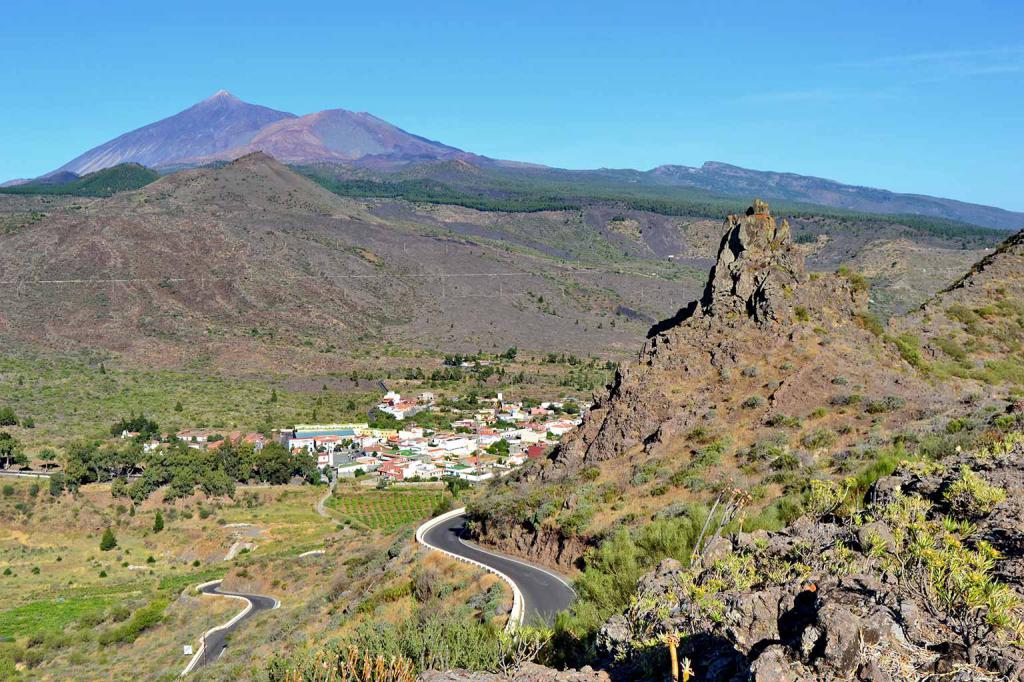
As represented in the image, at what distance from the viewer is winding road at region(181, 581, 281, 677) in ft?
75.4

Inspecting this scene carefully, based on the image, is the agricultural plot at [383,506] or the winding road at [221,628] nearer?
the winding road at [221,628]

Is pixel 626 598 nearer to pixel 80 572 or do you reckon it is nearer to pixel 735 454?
pixel 735 454

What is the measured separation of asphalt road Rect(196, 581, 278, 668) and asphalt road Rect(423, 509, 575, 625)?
624 cm

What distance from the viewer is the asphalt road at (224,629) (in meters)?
23.2

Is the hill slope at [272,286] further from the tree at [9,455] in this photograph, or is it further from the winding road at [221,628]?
the winding road at [221,628]

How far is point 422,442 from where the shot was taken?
65.8 metres

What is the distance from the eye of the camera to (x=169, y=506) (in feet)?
156

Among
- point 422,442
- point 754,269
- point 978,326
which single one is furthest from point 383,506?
point 978,326

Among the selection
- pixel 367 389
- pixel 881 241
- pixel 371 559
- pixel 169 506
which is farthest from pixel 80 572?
pixel 881 241

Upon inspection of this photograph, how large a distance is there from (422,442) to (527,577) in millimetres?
48668

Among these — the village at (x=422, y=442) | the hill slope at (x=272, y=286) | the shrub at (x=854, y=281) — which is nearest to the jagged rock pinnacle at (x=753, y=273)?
the shrub at (x=854, y=281)

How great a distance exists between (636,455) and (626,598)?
9.30m

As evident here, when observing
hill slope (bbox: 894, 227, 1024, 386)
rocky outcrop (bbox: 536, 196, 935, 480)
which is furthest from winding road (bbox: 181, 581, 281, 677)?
hill slope (bbox: 894, 227, 1024, 386)

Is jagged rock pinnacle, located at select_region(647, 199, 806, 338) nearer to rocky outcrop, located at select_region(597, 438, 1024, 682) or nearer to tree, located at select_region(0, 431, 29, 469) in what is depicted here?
rocky outcrop, located at select_region(597, 438, 1024, 682)
